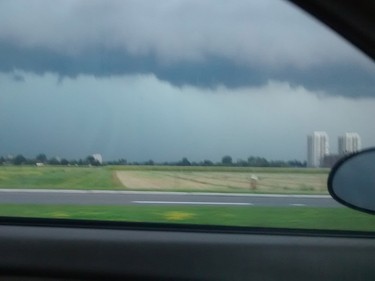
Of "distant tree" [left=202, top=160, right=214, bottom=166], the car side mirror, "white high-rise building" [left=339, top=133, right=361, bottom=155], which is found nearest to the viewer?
the car side mirror

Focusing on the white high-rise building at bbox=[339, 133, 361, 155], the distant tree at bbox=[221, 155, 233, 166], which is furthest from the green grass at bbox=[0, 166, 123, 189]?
the white high-rise building at bbox=[339, 133, 361, 155]

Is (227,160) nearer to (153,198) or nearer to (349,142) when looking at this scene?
(153,198)

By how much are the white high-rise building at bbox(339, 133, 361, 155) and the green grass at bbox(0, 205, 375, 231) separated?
0.25m

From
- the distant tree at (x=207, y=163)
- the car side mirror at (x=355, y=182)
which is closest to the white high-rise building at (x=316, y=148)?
the distant tree at (x=207, y=163)

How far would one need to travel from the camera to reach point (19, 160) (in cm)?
366

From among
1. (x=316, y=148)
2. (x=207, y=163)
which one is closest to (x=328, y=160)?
(x=316, y=148)

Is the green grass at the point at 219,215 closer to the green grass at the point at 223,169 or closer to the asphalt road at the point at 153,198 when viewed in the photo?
the asphalt road at the point at 153,198

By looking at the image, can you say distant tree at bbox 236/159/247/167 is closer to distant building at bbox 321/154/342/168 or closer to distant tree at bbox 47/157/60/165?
distant building at bbox 321/154/342/168

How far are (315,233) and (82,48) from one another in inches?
48.6

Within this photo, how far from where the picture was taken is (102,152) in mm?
3570

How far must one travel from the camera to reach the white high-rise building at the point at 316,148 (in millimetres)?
3312

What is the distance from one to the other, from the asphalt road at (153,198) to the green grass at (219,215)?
0.07 feet

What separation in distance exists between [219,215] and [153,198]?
11.2 inches

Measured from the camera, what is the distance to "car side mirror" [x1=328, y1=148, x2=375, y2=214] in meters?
2.41
